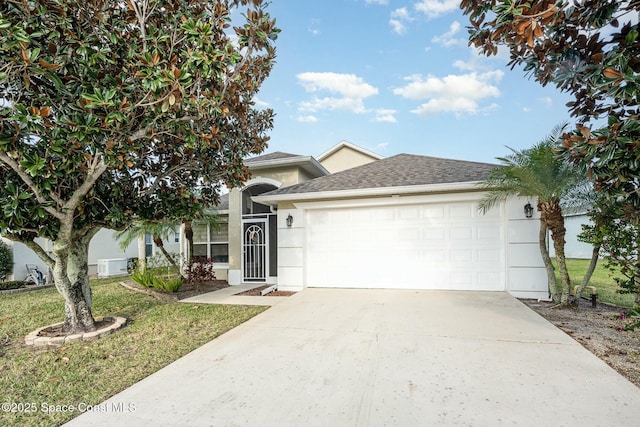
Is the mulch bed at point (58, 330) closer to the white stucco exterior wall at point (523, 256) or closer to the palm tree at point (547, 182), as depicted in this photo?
the palm tree at point (547, 182)

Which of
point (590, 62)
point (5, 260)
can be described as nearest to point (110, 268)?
point (5, 260)

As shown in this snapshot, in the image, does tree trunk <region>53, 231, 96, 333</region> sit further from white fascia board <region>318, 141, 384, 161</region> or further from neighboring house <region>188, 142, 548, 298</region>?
white fascia board <region>318, 141, 384, 161</region>

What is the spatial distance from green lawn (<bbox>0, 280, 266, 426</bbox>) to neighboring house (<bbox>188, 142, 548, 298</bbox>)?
290cm

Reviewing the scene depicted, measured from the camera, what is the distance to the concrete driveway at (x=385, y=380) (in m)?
2.83

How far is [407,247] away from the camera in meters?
8.41

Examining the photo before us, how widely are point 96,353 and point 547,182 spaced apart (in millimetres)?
8669

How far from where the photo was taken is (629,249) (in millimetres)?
5805

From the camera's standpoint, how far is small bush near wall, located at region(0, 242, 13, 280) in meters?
11.7

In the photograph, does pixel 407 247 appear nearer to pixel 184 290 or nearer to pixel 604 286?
pixel 604 286

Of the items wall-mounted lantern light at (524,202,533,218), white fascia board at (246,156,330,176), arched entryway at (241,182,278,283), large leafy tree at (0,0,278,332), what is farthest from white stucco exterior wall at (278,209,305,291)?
wall-mounted lantern light at (524,202,533,218)

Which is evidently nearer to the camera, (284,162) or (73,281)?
A: (73,281)

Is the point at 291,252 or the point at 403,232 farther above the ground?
the point at 403,232

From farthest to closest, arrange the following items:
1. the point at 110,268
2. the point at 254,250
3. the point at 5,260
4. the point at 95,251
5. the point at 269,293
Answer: the point at 95,251
the point at 110,268
the point at 5,260
the point at 254,250
the point at 269,293

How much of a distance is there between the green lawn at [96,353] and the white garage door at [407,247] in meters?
2.90
